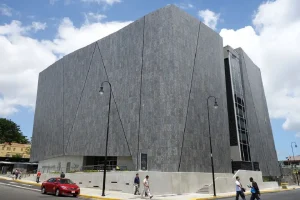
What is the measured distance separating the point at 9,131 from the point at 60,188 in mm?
75573

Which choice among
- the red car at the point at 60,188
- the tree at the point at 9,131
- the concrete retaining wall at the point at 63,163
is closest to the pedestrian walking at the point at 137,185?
the red car at the point at 60,188

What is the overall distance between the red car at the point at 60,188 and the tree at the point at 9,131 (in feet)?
238

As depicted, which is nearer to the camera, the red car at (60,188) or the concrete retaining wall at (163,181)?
the red car at (60,188)

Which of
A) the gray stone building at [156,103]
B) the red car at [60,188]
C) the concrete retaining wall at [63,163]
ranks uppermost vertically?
the gray stone building at [156,103]

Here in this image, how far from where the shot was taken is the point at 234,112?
143ft

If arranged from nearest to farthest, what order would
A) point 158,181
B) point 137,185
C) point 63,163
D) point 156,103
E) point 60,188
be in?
point 60,188, point 137,185, point 158,181, point 156,103, point 63,163

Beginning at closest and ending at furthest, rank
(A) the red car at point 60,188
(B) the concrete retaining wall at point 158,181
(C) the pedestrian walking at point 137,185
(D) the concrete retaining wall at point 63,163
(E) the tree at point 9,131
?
(A) the red car at point 60,188, (C) the pedestrian walking at point 137,185, (B) the concrete retaining wall at point 158,181, (D) the concrete retaining wall at point 63,163, (E) the tree at point 9,131

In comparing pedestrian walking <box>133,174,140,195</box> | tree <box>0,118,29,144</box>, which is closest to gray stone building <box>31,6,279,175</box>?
pedestrian walking <box>133,174,140,195</box>

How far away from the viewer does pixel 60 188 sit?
19344mm

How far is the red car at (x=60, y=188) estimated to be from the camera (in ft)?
63.3

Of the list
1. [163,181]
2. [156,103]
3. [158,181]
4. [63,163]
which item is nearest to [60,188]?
[158,181]

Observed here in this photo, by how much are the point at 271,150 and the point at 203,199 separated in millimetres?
41347

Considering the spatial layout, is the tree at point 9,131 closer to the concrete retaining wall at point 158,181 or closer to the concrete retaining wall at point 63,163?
the concrete retaining wall at point 63,163

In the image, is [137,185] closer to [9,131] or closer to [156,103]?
[156,103]
